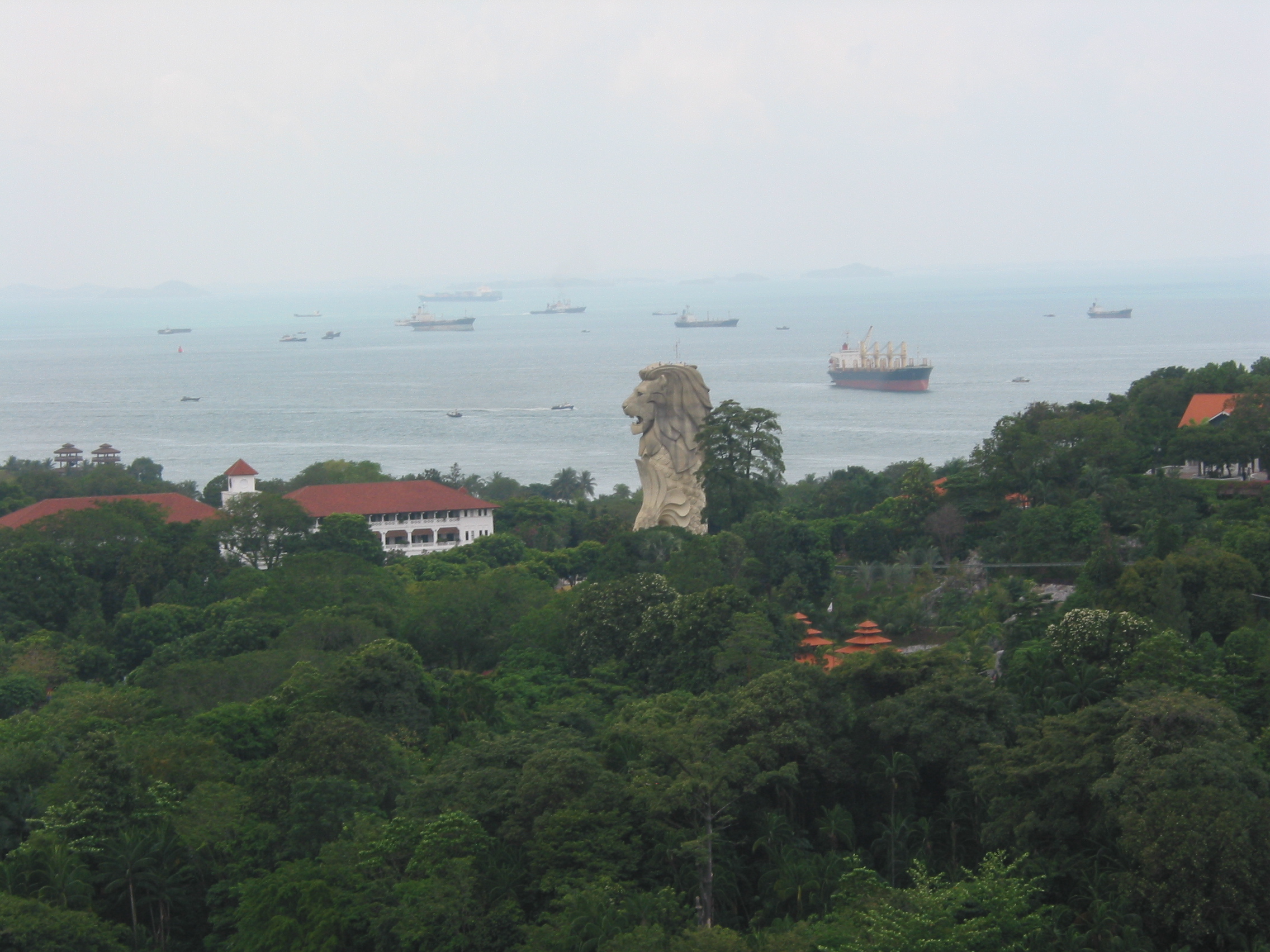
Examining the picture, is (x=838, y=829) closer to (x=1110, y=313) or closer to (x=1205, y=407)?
(x=1205, y=407)

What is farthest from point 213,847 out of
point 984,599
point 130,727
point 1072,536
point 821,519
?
point 821,519

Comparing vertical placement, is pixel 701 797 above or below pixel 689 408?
below

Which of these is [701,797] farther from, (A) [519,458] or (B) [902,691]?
(A) [519,458]

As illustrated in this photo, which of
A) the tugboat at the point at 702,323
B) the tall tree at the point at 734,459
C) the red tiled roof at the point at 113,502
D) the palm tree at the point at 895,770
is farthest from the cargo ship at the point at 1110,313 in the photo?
the palm tree at the point at 895,770

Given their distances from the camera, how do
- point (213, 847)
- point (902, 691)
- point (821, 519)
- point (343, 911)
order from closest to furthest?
1. point (343, 911)
2. point (213, 847)
3. point (902, 691)
4. point (821, 519)

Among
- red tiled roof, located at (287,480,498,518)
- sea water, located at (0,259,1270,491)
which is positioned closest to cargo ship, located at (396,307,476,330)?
sea water, located at (0,259,1270,491)
